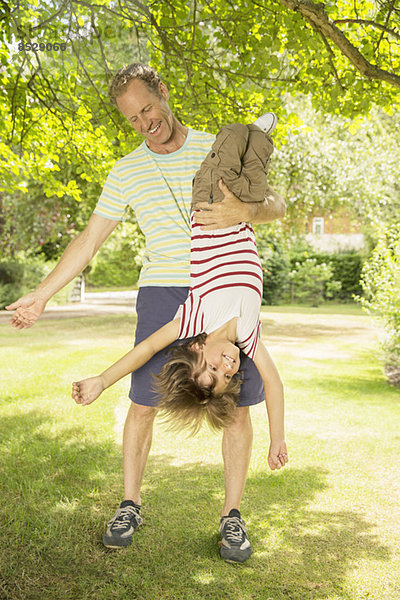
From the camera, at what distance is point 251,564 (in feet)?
9.84

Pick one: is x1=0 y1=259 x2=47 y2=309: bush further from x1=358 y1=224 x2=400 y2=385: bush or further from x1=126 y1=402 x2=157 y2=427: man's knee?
x1=126 y1=402 x2=157 y2=427: man's knee

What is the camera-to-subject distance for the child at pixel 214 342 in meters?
2.58

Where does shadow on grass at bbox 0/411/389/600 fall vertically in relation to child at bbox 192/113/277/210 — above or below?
below

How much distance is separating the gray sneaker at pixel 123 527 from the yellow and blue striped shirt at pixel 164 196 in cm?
125

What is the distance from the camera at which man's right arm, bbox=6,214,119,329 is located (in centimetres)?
261

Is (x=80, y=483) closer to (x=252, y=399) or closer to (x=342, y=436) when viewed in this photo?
(x=252, y=399)

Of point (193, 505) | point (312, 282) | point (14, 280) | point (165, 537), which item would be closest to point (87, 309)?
point (14, 280)

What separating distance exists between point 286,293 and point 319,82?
59.2 ft

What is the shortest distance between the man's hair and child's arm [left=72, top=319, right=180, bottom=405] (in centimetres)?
107

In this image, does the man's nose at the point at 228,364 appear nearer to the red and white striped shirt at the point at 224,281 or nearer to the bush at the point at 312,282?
the red and white striped shirt at the point at 224,281

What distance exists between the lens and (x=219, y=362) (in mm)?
2703

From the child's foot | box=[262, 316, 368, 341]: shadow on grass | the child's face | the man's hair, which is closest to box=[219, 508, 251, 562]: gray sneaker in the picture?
the child's face

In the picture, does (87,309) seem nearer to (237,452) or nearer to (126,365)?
(237,452)

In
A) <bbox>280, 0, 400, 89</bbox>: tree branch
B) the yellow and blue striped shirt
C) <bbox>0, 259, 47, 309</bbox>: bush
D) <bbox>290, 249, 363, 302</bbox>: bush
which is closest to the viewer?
the yellow and blue striped shirt
